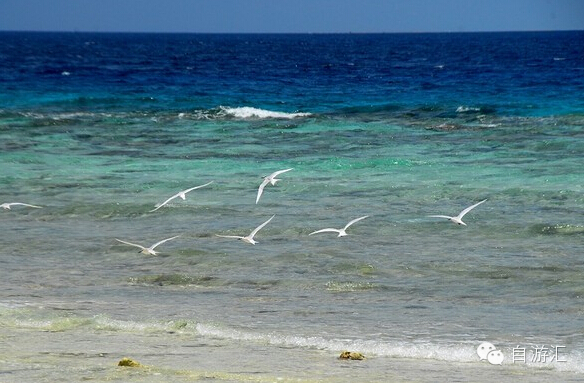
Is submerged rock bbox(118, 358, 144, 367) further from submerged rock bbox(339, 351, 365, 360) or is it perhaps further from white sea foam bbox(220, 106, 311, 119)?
white sea foam bbox(220, 106, 311, 119)

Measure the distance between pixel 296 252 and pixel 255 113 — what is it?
1889 cm

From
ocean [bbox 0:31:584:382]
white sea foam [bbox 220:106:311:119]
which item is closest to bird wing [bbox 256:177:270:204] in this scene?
ocean [bbox 0:31:584:382]

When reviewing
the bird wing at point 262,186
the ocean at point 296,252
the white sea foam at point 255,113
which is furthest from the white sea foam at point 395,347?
the white sea foam at point 255,113

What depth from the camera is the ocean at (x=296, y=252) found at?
7.72 metres

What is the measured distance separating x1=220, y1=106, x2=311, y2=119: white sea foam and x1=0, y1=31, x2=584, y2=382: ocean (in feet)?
6.07

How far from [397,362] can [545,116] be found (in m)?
21.3

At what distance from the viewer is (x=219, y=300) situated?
381 inches

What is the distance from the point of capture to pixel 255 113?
99.3ft

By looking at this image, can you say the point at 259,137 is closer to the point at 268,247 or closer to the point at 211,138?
the point at 211,138

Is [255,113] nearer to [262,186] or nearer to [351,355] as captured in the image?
[262,186]

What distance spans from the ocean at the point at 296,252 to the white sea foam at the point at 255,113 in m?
1.85

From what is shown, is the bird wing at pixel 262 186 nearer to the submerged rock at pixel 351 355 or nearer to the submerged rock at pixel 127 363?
the submerged rock at pixel 351 355

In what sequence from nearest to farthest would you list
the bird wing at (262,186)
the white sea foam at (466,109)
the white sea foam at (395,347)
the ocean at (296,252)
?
the white sea foam at (395,347), the ocean at (296,252), the bird wing at (262,186), the white sea foam at (466,109)

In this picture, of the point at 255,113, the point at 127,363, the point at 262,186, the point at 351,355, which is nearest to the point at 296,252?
the point at 262,186
